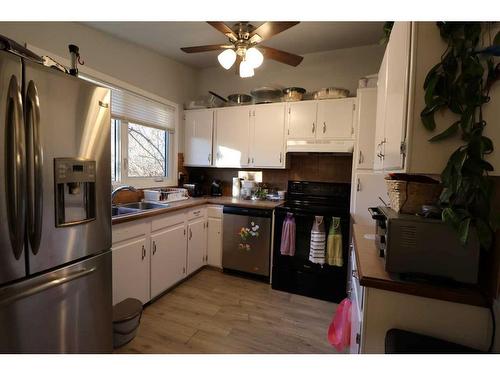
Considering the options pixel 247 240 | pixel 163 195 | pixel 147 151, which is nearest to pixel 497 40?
pixel 247 240

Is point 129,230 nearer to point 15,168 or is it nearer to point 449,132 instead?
point 15,168

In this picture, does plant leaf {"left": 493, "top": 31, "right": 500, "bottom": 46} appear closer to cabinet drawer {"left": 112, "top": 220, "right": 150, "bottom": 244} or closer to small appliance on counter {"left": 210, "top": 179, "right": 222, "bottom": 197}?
cabinet drawer {"left": 112, "top": 220, "right": 150, "bottom": 244}

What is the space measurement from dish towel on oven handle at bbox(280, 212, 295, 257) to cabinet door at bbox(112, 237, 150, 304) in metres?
1.32

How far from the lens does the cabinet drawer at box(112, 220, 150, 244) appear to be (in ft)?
6.07

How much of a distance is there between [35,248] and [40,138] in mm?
506

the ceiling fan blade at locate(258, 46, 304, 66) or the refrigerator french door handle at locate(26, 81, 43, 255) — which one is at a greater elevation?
the ceiling fan blade at locate(258, 46, 304, 66)

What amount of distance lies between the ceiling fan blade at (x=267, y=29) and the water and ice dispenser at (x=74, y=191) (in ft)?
4.43

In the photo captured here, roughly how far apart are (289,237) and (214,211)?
3.17 ft

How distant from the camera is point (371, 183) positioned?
2.37 metres

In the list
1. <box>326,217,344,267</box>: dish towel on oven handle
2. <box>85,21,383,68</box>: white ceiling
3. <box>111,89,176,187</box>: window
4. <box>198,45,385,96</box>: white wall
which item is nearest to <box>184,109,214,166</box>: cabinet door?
<box>111,89,176,187</box>: window

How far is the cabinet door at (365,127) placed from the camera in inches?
91.9

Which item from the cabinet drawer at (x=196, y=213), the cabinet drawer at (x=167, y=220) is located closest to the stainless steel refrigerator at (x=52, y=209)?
the cabinet drawer at (x=167, y=220)

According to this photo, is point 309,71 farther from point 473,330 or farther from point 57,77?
point 473,330
